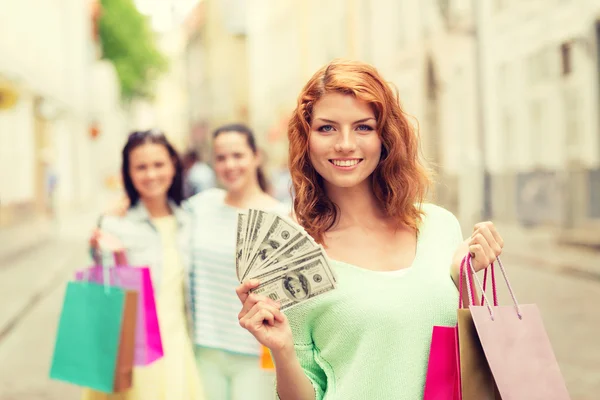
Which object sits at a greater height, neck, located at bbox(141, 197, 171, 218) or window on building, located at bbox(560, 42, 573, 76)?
window on building, located at bbox(560, 42, 573, 76)

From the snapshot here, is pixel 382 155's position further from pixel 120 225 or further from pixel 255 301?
pixel 120 225

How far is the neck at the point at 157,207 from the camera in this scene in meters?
4.12

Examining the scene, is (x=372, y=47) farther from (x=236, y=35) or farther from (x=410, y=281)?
(x=236, y=35)

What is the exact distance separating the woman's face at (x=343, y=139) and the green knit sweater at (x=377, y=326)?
0.79 ft

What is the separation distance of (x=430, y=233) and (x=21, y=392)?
5.07 m

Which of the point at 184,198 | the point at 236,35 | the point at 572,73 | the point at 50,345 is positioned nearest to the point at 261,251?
the point at 184,198

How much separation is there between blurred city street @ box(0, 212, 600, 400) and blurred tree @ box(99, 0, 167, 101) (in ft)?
85.9

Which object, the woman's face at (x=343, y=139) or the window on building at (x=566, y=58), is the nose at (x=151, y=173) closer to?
the woman's face at (x=343, y=139)

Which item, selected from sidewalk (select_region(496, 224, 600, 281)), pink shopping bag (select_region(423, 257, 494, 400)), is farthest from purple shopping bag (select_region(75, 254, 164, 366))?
sidewalk (select_region(496, 224, 600, 281))

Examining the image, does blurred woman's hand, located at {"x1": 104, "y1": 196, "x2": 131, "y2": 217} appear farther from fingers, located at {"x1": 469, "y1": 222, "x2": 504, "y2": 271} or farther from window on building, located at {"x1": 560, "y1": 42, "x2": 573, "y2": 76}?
window on building, located at {"x1": 560, "y1": 42, "x2": 573, "y2": 76}

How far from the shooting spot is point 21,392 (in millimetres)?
6156

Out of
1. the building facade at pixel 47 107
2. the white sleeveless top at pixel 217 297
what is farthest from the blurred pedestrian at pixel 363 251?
the building facade at pixel 47 107

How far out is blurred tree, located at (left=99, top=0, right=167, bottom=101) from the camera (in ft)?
129

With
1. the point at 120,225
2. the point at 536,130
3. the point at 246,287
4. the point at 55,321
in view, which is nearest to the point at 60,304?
the point at 55,321
